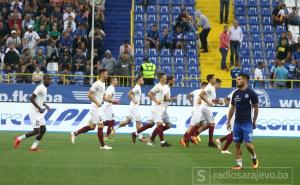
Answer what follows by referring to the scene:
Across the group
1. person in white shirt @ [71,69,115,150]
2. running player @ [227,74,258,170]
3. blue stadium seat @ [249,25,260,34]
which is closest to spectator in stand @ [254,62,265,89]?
blue stadium seat @ [249,25,260,34]

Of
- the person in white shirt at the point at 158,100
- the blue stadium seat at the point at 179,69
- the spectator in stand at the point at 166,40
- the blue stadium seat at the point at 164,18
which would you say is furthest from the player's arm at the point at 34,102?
the blue stadium seat at the point at 164,18

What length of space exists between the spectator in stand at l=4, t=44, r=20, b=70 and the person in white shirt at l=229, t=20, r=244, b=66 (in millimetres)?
10358

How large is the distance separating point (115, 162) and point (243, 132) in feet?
10.7

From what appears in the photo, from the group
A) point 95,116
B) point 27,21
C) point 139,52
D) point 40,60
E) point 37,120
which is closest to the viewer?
point 37,120

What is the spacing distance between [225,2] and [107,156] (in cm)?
2141

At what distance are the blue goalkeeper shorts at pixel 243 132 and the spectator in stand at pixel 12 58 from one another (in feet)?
61.9

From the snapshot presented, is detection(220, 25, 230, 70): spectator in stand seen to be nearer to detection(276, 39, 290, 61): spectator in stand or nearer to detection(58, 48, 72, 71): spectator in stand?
detection(276, 39, 290, 61): spectator in stand

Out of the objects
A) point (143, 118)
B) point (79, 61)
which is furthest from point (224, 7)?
point (143, 118)

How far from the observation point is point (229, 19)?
43.4 m

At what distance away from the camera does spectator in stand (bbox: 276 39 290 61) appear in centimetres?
3919

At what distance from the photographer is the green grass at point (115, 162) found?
16.3 metres

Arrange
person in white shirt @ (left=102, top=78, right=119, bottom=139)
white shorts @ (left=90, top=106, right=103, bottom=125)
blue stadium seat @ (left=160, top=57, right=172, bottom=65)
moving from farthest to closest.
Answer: blue stadium seat @ (left=160, top=57, right=172, bottom=65) < person in white shirt @ (left=102, top=78, right=119, bottom=139) < white shorts @ (left=90, top=106, right=103, bottom=125)

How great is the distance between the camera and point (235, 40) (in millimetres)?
39469

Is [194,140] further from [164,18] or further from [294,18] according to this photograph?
[294,18]
